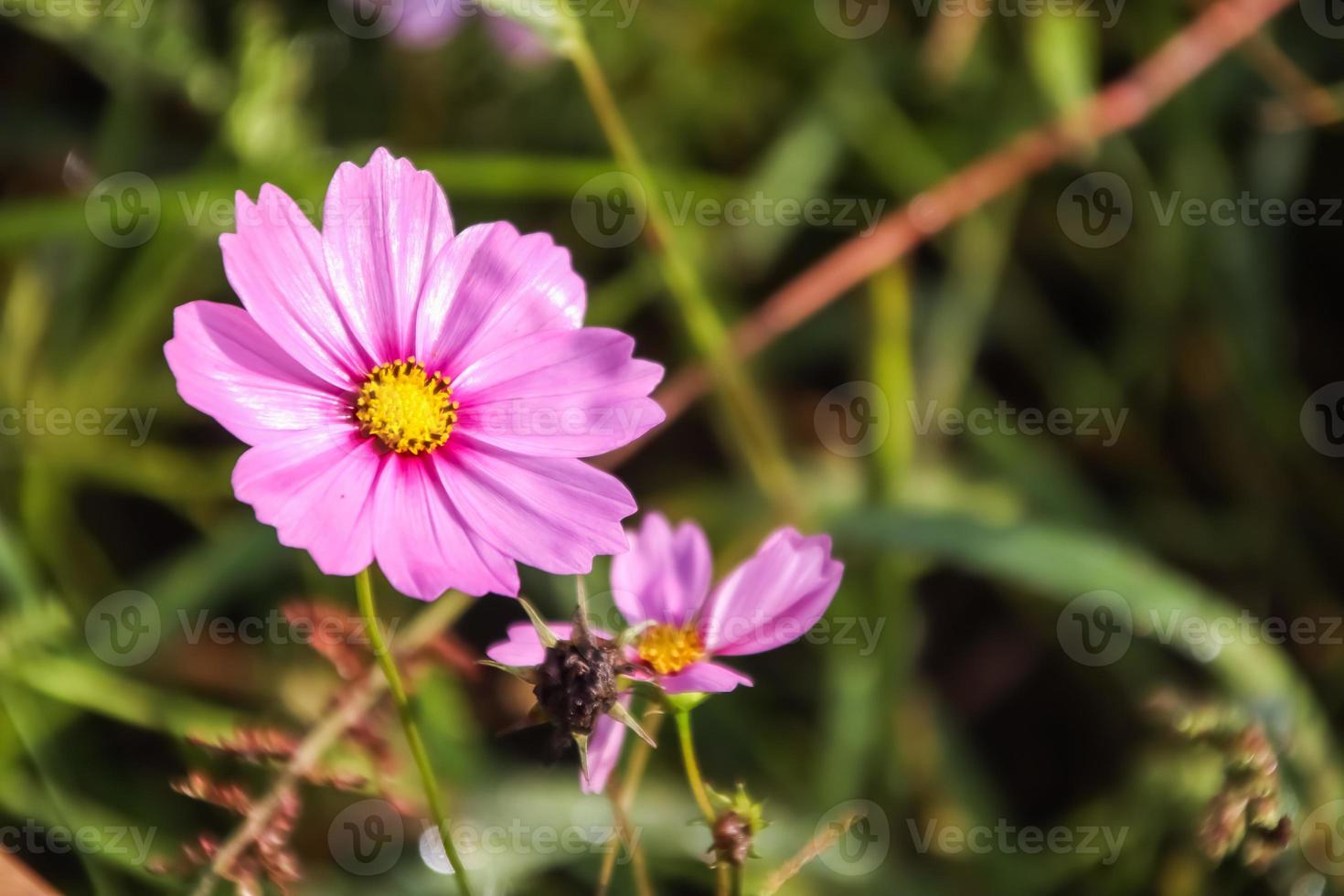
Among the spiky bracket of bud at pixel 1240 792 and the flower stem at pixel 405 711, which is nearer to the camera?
the flower stem at pixel 405 711

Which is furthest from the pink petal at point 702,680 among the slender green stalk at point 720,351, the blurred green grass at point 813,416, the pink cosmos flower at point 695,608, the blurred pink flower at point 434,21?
the blurred pink flower at point 434,21

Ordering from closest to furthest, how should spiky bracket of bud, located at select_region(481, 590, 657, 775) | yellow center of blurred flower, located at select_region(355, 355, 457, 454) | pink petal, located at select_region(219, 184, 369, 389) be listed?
spiky bracket of bud, located at select_region(481, 590, 657, 775) → pink petal, located at select_region(219, 184, 369, 389) → yellow center of blurred flower, located at select_region(355, 355, 457, 454)

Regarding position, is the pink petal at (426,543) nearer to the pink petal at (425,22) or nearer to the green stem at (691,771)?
the green stem at (691,771)

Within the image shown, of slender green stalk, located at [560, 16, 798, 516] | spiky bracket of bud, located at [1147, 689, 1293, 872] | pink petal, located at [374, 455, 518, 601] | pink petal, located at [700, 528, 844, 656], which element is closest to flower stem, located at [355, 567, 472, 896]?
pink petal, located at [374, 455, 518, 601]

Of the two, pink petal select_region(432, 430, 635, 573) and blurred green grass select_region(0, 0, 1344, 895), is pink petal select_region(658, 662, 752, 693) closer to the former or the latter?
pink petal select_region(432, 430, 635, 573)

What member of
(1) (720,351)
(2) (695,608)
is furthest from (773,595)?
(1) (720,351)

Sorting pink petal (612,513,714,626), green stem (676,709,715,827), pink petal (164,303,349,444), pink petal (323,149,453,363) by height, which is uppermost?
pink petal (323,149,453,363)

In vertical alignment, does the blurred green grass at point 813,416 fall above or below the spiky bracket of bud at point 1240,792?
above
